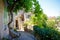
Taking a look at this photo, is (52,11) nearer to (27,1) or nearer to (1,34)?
(27,1)

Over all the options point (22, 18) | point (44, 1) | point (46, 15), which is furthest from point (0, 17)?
point (22, 18)

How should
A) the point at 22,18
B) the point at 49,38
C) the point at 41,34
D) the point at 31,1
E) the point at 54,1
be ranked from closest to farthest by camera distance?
the point at 49,38 < the point at 41,34 < the point at 31,1 < the point at 54,1 < the point at 22,18

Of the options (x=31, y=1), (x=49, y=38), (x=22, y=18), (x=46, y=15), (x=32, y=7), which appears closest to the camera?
(x=49, y=38)

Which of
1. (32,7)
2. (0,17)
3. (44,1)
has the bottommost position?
(0,17)

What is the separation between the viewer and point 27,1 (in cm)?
1057

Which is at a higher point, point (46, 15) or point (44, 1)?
point (44, 1)

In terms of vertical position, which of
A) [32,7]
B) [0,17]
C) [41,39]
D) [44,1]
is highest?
[44,1]

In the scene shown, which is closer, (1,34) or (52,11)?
(1,34)

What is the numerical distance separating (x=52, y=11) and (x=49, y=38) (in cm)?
973

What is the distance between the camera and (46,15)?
17.8m

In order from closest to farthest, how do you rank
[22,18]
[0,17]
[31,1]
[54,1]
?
[0,17] < [31,1] < [54,1] < [22,18]

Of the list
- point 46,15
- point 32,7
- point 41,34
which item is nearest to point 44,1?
point 46,15

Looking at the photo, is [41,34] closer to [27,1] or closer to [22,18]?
[27,1]

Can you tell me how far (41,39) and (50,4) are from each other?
9.23 m
